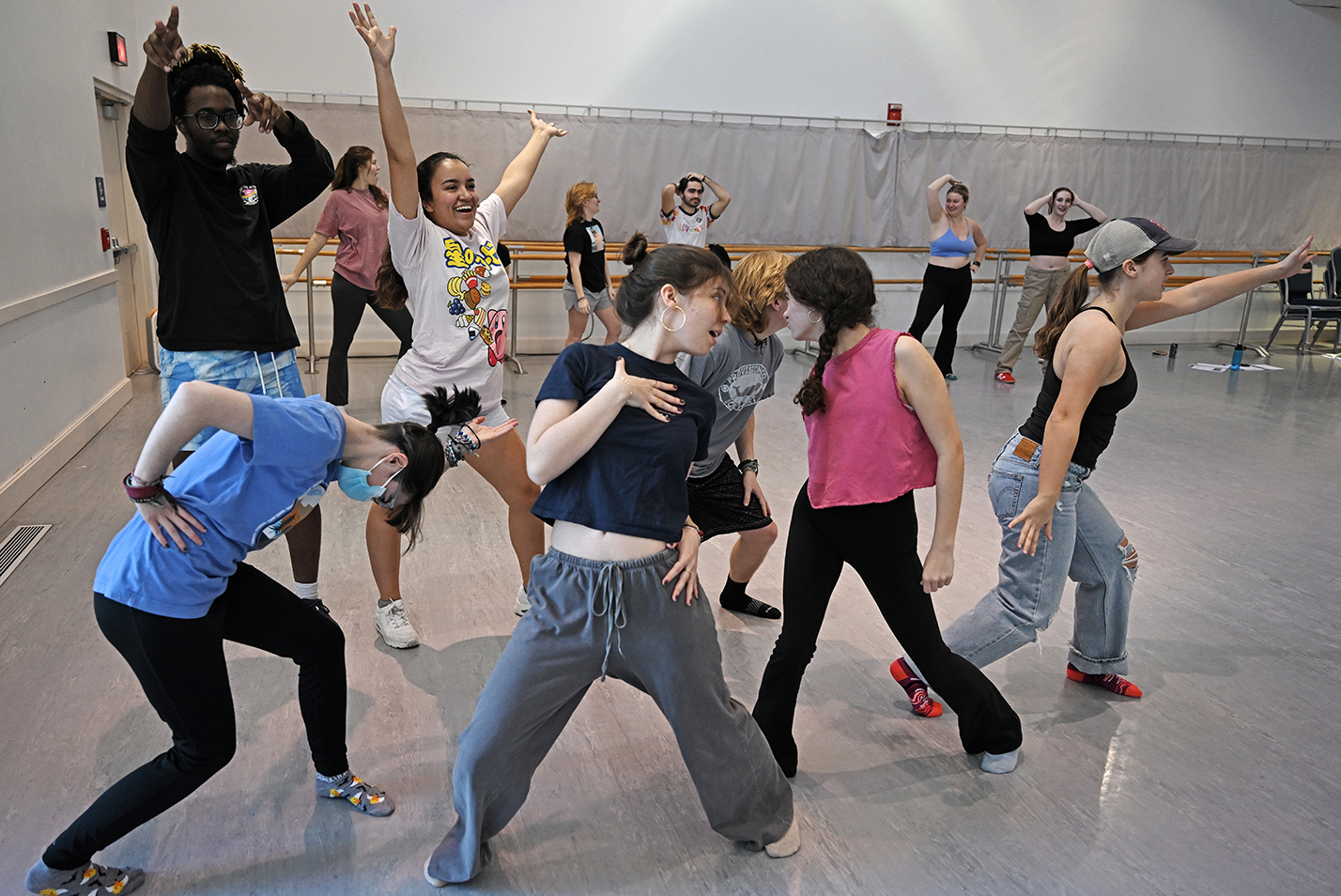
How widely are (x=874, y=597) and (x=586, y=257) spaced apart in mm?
5335

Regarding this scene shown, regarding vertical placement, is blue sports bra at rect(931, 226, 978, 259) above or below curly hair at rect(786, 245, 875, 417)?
below

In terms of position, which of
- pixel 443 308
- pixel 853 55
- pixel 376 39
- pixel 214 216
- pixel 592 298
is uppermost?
pixel 853 55

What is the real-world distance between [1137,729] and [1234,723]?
317 mm

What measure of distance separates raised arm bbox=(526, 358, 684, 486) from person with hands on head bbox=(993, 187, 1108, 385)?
22.8 ft

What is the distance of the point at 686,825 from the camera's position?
2266 millimetres

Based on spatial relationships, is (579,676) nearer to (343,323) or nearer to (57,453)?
(57,453)

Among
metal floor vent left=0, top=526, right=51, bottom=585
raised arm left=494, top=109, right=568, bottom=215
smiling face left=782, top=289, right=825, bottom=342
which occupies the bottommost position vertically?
metal floor vent left=0, top=526, right=51, bottom=585

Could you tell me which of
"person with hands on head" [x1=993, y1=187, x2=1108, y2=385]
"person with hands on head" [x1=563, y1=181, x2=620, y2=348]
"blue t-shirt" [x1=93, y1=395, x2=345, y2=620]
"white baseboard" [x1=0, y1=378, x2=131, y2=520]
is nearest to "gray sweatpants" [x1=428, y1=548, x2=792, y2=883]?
"blue t-shirt" [x1=93, y1=395, x2=345, y2=620]

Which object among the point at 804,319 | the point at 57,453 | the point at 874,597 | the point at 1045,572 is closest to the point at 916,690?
the point at 1045,572

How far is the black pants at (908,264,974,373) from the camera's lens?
7805 mm

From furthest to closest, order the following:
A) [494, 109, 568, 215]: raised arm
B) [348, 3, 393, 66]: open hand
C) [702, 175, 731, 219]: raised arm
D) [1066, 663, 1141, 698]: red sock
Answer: [702, 175, 731, 219]: raised arm, [494, 109, 568, 215]: raised arm, [1066, 663, 1141, 698]: red sock, [348, 3, 393, 66]: open hand

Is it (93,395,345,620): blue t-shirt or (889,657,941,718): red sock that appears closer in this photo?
(93,395,345,620): blue t-shirt

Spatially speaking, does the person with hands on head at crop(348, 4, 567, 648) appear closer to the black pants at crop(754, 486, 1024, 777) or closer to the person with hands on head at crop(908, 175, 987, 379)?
the black pants at crop(754, 486, 1024, 777)

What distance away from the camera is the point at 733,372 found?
2607 mm
